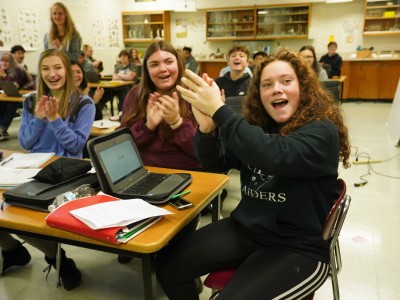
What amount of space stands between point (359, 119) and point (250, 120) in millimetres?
5506

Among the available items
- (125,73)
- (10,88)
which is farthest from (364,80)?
(10,88)

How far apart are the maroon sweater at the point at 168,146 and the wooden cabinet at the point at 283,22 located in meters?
7.69

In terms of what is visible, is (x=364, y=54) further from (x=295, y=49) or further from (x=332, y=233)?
(x=332, y=233)

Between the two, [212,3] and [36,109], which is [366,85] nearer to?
[212,3]

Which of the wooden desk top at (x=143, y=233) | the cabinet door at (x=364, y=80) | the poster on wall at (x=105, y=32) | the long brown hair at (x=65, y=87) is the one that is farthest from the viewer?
the poster on wall at (x=105, y=32)

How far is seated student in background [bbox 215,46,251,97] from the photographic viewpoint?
12.3 ft

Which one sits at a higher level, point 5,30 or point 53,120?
point 5,30

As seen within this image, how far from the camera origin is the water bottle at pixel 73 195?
4.09 feet

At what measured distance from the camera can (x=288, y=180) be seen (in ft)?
3.98

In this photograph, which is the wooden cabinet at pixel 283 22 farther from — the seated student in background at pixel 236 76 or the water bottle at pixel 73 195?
the water bottle at pixel 73 195

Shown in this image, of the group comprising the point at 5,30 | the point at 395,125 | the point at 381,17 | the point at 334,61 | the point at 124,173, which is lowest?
the point at 395,125

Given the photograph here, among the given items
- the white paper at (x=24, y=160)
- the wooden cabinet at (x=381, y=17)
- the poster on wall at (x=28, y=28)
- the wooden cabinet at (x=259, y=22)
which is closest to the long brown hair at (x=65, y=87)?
the white paper at (x=24, y=160)

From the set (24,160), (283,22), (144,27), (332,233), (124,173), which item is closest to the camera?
(332,233)

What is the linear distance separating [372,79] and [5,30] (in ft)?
26.4
